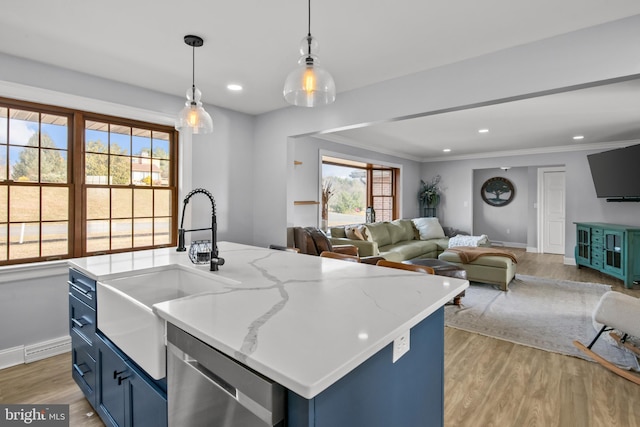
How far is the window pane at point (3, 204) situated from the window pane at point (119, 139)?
0.86 metres

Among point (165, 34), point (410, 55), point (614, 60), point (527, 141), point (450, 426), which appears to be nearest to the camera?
point (450, 426)

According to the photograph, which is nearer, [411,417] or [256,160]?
[411,417]

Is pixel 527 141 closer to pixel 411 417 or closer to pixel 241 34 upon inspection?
pixel 241 34

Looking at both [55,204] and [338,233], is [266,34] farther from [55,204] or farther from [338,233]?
[338,233]

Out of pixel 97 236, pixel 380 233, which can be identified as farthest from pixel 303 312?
pixel 380 233

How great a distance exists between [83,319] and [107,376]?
1.53ft

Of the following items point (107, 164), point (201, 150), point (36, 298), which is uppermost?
point (201, 150)

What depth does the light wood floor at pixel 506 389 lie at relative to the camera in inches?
79.0

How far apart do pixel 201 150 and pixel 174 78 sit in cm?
88

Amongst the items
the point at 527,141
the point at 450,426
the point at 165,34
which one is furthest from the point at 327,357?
the point at 527,141

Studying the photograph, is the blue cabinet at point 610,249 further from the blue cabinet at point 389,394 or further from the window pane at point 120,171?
the window pane at point 120,171

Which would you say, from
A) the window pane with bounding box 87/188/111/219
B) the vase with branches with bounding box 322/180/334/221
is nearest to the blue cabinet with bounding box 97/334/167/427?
the window pane with bounding box 87/188/111/219

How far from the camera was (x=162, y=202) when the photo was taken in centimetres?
368

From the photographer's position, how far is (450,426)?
1.94 m
